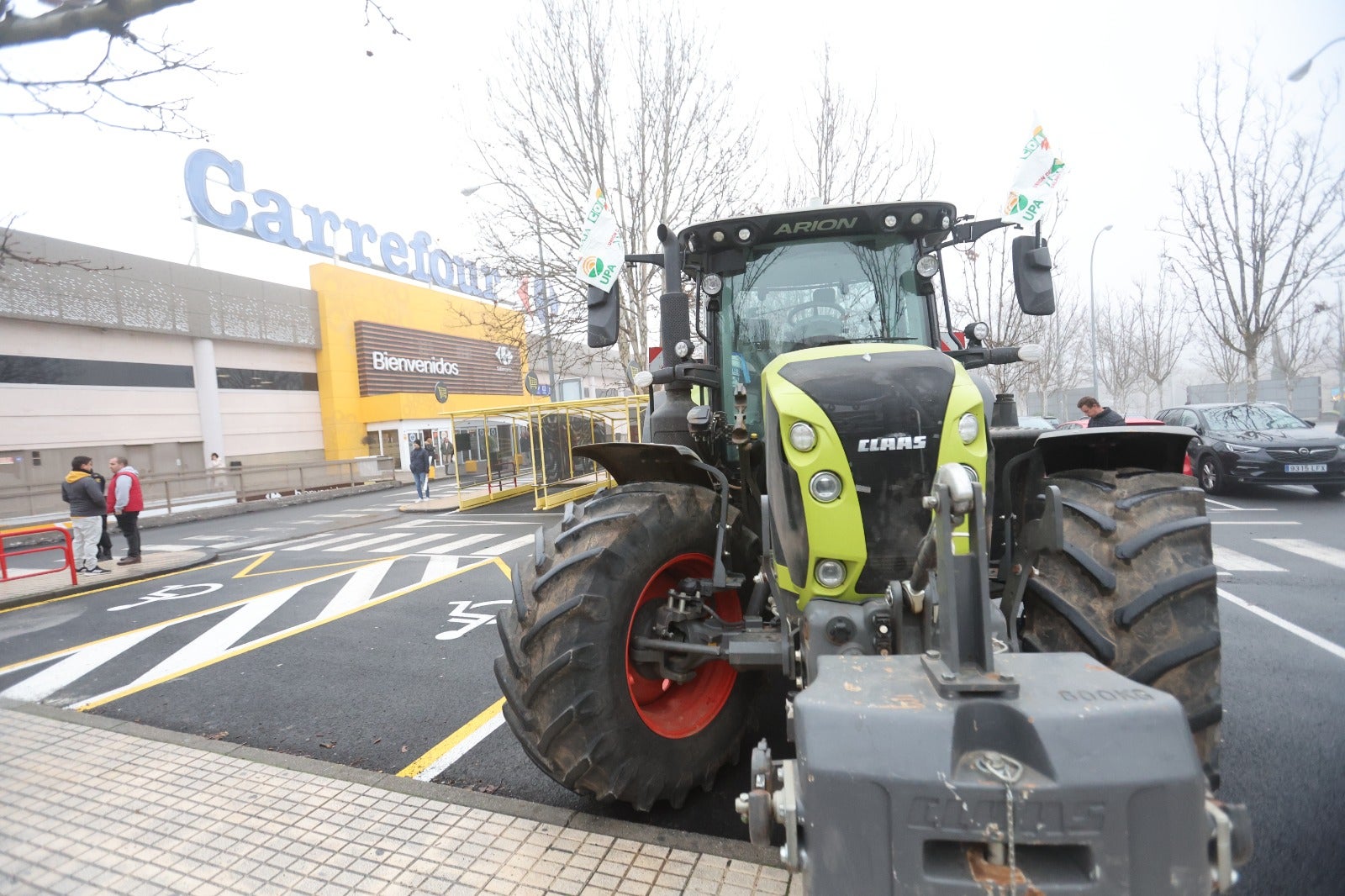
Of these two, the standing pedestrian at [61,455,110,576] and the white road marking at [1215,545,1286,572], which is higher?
the standing pedestrian at [61,455,110,576]

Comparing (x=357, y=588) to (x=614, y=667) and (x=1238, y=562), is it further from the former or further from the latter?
(x=1238, y=562)

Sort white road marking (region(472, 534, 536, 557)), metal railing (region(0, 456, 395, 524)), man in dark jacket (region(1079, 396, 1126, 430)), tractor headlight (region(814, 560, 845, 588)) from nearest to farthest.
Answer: tractor headlight (region(814, 560, 845, 588))
man in dark jacket (region(1079, 396, 1126, 430))
white road marking (region(472, 534, 536, 557))
metal railing (region(0, 456, 395, 524))

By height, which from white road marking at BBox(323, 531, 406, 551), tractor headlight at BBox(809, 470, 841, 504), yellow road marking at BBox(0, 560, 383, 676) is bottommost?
white road marking at BBox(323, 531, 406, 551)

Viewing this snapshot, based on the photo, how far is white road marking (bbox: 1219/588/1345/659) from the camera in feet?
15.5

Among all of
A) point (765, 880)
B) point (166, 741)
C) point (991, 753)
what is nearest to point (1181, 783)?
point (991, 753)

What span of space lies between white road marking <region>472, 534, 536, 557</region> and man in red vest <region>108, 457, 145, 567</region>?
5.96 m

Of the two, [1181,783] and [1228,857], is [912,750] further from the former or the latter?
[1228,857]

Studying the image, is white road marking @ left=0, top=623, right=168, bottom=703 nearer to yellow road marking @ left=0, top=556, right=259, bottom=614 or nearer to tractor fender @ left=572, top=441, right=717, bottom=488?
yellow road marking @ left=0, top=556, right=259, bottom=614

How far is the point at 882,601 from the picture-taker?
7.28ft

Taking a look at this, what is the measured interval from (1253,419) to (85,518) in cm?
2019

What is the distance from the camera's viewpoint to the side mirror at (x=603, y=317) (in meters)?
3.58

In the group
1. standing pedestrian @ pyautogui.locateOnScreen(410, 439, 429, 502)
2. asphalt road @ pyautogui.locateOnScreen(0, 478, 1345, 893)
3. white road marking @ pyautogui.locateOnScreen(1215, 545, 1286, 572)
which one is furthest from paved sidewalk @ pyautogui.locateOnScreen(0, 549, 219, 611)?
white road marking @ pyautogui.locateOnScreen(1215, 545, 1286, 572)

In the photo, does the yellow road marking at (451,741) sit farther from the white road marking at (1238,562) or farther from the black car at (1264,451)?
the black car at (1264,451)

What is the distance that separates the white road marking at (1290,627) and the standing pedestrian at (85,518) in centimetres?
1471
